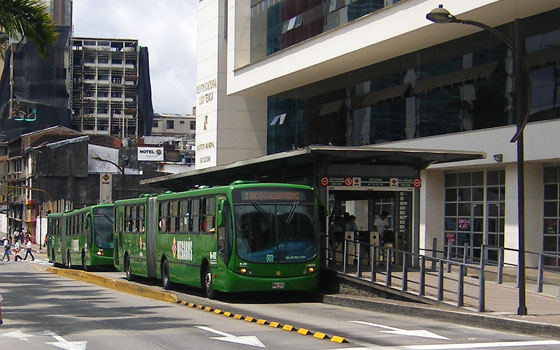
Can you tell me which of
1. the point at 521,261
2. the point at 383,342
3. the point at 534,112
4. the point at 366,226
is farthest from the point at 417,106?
the point at 383,342

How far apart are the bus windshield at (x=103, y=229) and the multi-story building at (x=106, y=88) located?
104286 millimetres

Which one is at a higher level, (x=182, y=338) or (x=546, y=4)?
(x=546, y=4)

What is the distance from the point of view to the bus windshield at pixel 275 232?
860 inches

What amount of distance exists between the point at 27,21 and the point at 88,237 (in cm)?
2254

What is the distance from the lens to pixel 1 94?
123062 millimetres

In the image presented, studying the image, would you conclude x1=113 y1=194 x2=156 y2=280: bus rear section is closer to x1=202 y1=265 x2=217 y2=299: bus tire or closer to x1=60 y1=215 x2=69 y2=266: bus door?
x1=202 y1=265 x2=217 y2=299: bus tire

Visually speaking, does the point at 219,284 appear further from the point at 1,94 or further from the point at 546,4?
the point at 1,94

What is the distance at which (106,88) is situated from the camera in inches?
5640

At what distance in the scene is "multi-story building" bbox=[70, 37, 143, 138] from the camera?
143 meters

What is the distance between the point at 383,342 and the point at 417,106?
2511cm

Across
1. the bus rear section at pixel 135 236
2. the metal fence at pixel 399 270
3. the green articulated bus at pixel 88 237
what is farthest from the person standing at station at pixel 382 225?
the green articulated bus at pixel 88 237

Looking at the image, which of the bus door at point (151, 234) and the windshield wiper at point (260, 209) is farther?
the bus door at point (151, 234)

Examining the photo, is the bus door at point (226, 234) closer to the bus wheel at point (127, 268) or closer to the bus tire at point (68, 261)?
the bus wheel at point (127, 268)

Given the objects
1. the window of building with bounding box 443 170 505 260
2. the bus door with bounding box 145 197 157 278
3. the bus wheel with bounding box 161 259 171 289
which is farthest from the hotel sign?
the bus wheel with bounding box 161 259 171 289
